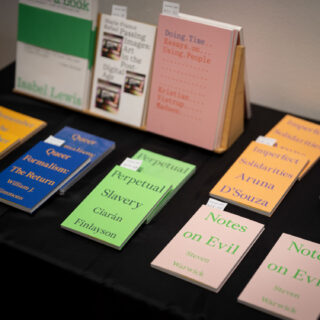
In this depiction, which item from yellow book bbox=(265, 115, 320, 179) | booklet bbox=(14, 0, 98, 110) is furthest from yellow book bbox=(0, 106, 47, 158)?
yellow book bbox=(265, 115, 320, 179)

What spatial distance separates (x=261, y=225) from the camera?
5.55 ft

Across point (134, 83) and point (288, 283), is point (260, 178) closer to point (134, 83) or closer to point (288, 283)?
point (288, 283)

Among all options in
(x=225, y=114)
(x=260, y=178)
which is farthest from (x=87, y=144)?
(x=260, y=178)

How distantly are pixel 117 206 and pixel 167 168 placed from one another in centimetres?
28

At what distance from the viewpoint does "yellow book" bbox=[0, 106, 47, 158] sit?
79.8 inches

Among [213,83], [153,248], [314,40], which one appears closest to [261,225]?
[153,248]

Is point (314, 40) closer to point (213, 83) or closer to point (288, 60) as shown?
point (288, 60)

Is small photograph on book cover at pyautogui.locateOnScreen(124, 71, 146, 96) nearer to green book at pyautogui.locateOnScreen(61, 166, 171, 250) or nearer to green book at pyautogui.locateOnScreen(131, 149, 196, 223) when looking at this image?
green book at pyautogui.locateOnScreen(131, 149, 196, 223)

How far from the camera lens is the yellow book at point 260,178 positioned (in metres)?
1.79

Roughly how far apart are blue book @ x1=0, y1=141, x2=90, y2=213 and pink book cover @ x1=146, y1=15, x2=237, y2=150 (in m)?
0.36

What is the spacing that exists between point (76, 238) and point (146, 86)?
70 cm

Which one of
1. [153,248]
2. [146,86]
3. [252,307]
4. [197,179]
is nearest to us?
[252,307]

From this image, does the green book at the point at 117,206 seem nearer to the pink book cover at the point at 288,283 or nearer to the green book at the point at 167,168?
the green book at the point at 167,168

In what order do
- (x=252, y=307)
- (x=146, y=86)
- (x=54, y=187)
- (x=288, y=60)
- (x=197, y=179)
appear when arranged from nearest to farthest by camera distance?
(x=252, y=307), (x=54, y=187), (x=197, y=179), (x=146, y=86), (x=288, y=60)
